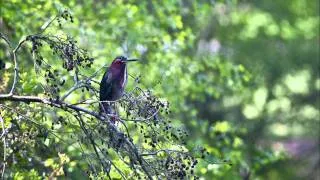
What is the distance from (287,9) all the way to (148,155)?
14482mm

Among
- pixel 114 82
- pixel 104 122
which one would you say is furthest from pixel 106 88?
pixel 104 122

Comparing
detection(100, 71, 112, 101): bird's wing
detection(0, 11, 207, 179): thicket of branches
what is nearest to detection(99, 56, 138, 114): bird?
detection(100, 71, 112, 101): bird's wing

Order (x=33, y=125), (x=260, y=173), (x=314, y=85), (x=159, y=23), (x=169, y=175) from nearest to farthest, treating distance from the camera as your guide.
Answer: (x=169, y=175)
(x=33, y=125)
(x=159, y=23)
(x=260, y=173)
(x=314, y=85)

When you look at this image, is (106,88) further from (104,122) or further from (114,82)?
(104,122)

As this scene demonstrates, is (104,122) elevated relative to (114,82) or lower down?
lower down

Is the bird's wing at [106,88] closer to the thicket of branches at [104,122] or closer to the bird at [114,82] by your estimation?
the bird at [114,82]

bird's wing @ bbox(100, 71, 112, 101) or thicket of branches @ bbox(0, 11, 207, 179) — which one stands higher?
bird's wing @ bbox(100, 71, 112, 101)

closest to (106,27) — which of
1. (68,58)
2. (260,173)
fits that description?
(68,58)

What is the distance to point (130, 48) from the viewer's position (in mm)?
8641

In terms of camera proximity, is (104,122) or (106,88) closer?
(104,122)

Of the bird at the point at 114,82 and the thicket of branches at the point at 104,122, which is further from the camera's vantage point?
the bird at the point at 114,82

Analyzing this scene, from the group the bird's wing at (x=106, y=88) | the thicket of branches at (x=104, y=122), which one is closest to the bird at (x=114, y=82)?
the bird's wing at (x=106, y=88)

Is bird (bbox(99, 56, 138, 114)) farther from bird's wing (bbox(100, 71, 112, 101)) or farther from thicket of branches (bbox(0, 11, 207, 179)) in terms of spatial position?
thicket of branches (bbox(0, 11, 207, 179))

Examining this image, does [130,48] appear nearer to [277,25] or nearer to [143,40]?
[143,40]
